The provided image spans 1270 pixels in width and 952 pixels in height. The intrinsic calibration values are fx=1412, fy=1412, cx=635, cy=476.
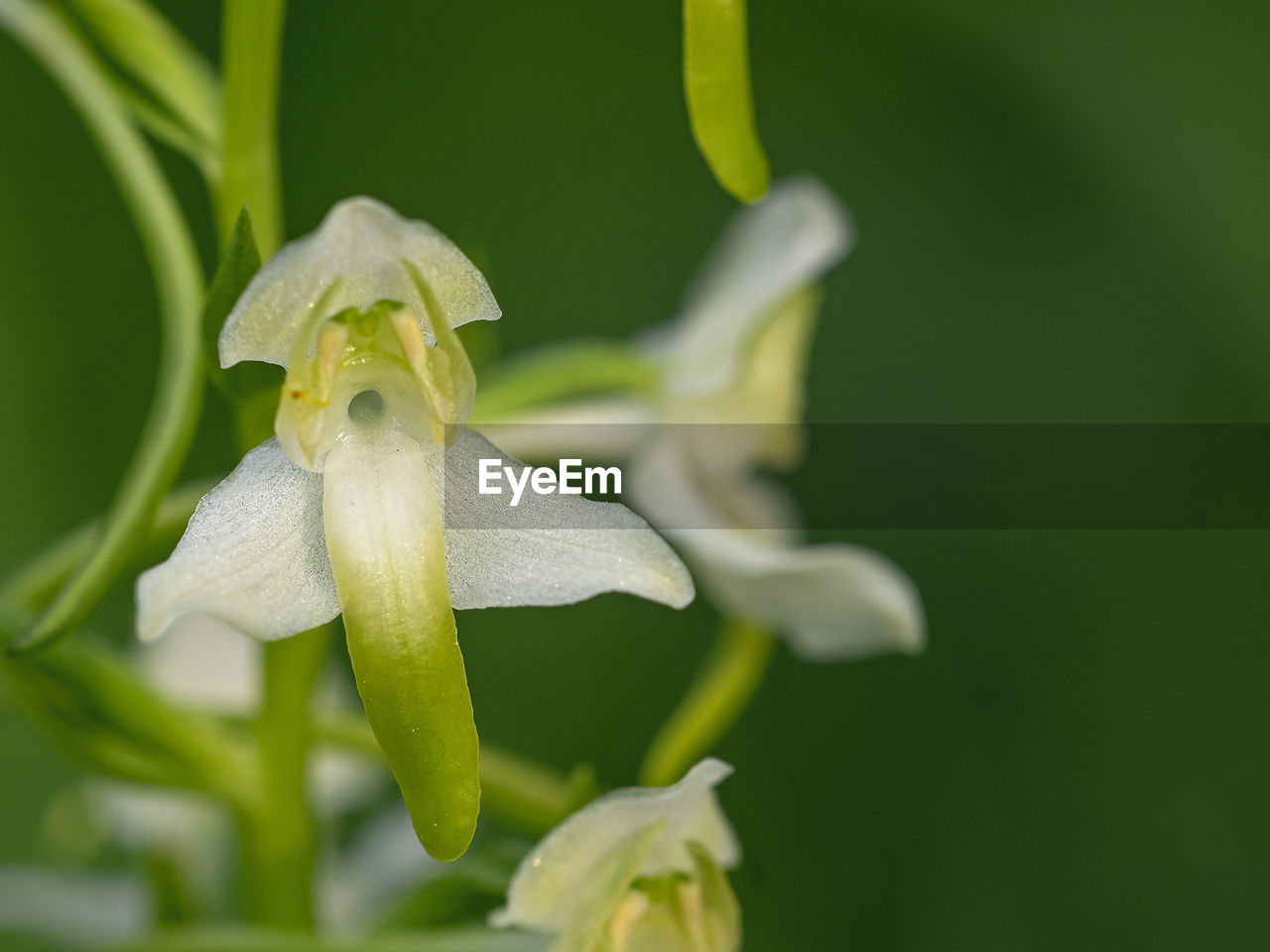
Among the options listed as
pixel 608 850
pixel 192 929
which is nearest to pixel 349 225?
pixel 608 850

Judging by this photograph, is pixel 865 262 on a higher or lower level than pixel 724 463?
higher

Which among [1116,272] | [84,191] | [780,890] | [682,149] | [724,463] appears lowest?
[780,890]

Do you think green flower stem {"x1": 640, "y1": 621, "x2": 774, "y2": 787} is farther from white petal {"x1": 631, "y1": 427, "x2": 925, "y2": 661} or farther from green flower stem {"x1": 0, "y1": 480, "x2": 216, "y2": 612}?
green flower stem {"x1": 0, "y1": 480, "x2": 216, "y2": 612}

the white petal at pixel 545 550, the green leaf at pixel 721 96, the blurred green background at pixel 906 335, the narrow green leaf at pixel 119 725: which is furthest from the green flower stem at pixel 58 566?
the blurred green background at pixel 906 335

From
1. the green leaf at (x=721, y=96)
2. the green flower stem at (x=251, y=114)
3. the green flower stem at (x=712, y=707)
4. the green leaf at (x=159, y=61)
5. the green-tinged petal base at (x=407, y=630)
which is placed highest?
the green leaf at (x=159, y=61)

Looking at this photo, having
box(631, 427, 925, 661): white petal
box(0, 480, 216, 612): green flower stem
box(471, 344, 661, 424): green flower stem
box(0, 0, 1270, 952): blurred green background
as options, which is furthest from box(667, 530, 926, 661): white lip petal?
A: box(0, 0, 1270, 952): blurred green background

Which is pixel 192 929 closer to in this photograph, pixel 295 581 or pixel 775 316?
pixel 295 581

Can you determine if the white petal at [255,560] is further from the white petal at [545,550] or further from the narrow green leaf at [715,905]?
the narrow green leaf at [715,905]
